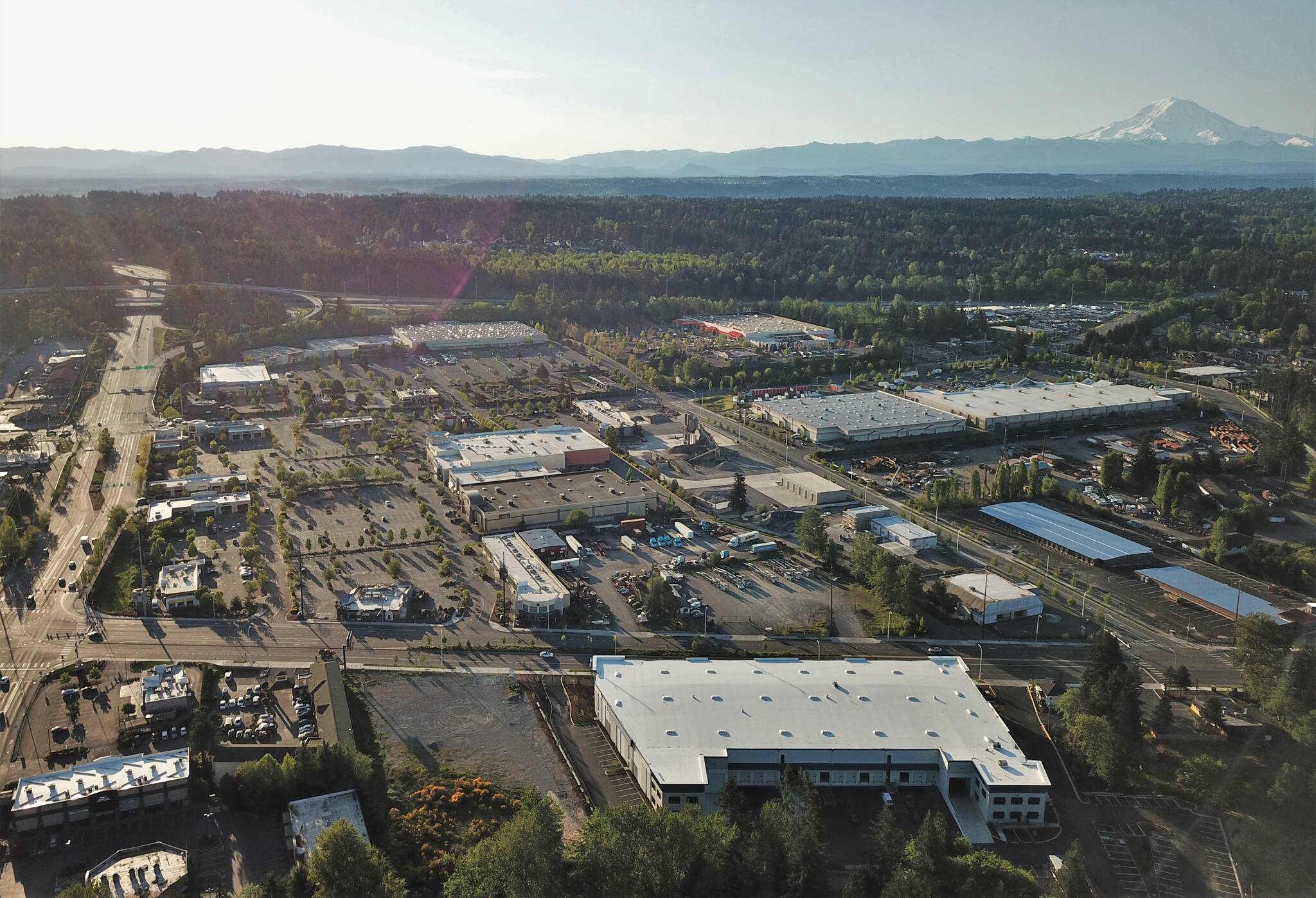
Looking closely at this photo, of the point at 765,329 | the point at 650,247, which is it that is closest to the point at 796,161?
the point at 650,247

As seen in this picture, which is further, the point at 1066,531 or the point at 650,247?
the point at 650,247

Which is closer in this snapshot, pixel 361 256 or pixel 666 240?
pixel 361 256

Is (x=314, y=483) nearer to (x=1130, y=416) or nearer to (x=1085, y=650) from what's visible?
(x=1085, y=650)

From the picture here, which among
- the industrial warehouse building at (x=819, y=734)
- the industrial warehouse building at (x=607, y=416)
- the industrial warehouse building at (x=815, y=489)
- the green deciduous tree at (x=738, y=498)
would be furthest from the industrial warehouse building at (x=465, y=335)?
the industrial warehouse building at (x=819, y=734)

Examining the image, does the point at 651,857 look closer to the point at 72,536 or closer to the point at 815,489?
the point at 815,489

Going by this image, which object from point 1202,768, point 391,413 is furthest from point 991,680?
point 391,413

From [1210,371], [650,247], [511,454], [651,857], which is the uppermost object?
[650,247]
